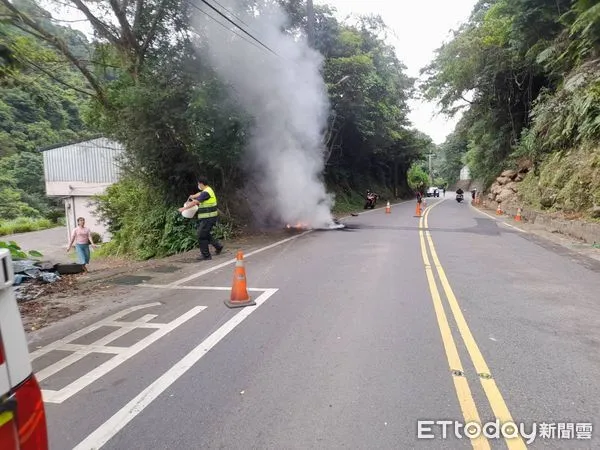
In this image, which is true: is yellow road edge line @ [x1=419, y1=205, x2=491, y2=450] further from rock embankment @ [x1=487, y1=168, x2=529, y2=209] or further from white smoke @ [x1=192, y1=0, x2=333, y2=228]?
rock embankment @ [x1=487, y1=168, x2=529, y2=209]

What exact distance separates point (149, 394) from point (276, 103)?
10.0m

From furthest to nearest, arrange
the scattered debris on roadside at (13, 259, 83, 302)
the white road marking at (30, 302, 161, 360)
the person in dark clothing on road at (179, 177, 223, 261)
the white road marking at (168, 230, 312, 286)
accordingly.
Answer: the person in dark clothing on road at (179, 177, 223, 261)
the white road marking at (168, 230, 312, 286)
the scattered debris on roadside at (13, 259, 83, 302)
the white road marking at (30, 302, 161, 360)

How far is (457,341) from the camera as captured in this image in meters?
3.95

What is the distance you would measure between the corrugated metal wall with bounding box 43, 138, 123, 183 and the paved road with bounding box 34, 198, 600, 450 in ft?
58.9

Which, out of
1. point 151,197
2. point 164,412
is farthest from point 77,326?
point 151,197

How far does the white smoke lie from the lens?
10773 mm

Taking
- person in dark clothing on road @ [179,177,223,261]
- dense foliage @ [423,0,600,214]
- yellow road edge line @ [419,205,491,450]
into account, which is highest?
dense foliage @ [423,0,600,214]

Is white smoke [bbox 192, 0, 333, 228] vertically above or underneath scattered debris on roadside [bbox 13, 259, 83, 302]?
above

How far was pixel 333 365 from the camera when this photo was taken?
139 inches

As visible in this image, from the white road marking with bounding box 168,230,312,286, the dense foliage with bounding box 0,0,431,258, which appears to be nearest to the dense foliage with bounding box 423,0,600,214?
the white road marking with bounding box 168,230,312,286

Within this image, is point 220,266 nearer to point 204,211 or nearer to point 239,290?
point 204,211

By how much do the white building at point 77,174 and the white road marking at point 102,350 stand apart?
1855 centimetres

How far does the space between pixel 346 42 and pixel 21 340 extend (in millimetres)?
20727

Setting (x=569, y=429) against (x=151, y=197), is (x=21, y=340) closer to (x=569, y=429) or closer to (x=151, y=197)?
(x=569, y=429)
